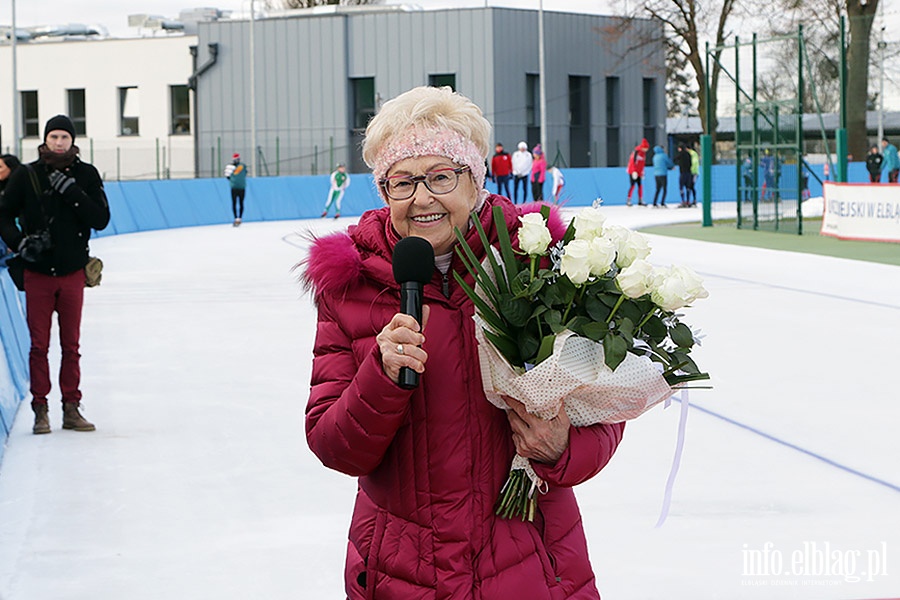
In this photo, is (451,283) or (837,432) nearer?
(451,283)

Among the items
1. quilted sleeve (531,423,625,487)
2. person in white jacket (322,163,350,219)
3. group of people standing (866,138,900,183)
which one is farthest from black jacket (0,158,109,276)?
group of people standing (866,138,900,183)

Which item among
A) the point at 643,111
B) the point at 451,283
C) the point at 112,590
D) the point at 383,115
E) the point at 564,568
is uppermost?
the point at 643,111

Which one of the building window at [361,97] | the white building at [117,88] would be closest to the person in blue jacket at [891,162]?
the building window at [361,97]

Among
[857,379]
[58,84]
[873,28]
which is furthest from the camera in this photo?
[58,84]

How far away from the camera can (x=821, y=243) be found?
73.2 ft

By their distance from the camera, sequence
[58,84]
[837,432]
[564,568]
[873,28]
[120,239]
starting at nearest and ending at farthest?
[564,568] → [837,432] → [120,239] → [873,28] → [58,84]

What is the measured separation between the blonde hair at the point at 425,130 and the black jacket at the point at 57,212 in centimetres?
535

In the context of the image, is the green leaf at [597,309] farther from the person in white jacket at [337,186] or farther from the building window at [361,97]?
the building window at [361,97]

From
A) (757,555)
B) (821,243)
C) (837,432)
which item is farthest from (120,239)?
(757,555)

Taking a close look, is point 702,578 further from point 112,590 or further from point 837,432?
point 837,432

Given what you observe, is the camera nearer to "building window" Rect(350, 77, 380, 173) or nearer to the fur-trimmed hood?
the fur-trimmed hood

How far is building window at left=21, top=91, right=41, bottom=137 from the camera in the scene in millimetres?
55281

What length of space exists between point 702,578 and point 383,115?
2.93m

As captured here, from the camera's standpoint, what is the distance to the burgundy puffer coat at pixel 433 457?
8.71 feet
